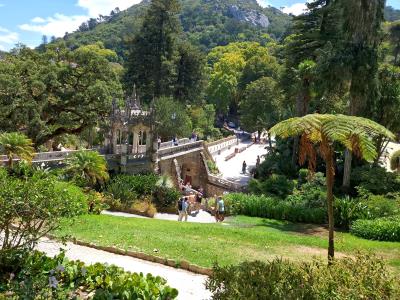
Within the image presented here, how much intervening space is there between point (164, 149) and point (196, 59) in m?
28.6

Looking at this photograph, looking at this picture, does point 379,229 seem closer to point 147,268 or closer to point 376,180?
point 376,180

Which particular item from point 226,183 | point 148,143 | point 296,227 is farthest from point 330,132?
point 226,183

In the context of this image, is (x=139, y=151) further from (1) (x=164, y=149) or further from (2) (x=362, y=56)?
(2) (x=362, y=56)

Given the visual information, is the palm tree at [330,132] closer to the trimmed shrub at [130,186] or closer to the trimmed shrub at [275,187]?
the trimmed shrub at [130,186]

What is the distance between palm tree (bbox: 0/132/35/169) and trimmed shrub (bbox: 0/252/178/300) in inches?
482

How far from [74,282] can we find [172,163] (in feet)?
84.9

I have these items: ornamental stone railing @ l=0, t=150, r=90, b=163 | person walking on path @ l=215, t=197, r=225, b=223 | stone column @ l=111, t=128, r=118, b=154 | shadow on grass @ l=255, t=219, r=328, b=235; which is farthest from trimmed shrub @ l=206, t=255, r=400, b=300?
stone column @ l=111, t=128, r=118, b=154

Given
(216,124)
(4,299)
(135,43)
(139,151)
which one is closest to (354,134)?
(4,299)

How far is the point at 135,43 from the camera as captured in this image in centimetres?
5731

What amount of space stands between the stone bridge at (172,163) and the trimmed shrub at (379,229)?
14795 mm

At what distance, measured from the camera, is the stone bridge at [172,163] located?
2604cm

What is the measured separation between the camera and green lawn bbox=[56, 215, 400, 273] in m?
14.1

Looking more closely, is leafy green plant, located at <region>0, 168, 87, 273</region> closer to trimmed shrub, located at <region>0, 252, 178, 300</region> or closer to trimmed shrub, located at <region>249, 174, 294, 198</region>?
trimmed shrub, located at <region>0, 252, 178, 300</region>

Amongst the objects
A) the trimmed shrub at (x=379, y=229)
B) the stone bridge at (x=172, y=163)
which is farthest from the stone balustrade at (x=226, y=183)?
the trimmed shrub at (x=379, y=229)
